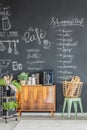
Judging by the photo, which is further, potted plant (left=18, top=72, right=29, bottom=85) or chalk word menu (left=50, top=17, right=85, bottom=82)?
chalk word menu (left=50, top=17, right=85, bottom=82)

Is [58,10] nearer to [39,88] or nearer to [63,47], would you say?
[63,47]

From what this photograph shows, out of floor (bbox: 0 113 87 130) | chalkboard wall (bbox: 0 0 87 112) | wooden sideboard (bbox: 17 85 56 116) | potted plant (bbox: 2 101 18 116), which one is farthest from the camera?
chalkboard wall (bbox: 0 0 87 112)

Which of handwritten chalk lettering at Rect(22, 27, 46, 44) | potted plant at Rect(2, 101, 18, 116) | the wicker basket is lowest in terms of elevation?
potted plant at Rect(2, 101, 18, 116)

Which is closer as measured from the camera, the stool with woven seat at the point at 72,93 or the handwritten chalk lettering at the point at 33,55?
the stool with woven seat at the point at 72,93

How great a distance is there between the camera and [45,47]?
916 centimetres

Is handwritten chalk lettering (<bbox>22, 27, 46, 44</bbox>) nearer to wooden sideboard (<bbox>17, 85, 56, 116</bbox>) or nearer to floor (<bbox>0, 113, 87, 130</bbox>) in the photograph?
wooden sideboard (<bbox>17, 85, 56, 116</bbox>)

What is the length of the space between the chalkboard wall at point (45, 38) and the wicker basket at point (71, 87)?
8.6 inches

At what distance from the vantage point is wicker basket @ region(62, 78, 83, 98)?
8633mm

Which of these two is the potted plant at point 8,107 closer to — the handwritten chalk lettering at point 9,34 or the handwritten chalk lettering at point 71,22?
the handwritten chalk lettering at point 9,34

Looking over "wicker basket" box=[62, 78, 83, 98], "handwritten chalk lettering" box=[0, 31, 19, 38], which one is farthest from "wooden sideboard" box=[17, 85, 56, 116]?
"handwritten chalk lettering" box=[0, 31, 19, 38]

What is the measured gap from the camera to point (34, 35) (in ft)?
30.1

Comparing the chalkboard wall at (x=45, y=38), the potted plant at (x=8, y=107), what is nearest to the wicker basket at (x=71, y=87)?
the chalkboard wall at (x=45, y=38)

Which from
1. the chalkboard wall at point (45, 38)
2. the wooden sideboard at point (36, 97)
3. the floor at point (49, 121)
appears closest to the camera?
the floor at point (49, 121)

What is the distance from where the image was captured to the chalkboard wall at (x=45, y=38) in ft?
29.8
